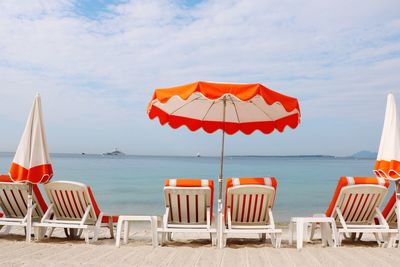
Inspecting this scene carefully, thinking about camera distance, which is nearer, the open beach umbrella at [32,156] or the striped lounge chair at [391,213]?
the open beach umbrella at [32,156]

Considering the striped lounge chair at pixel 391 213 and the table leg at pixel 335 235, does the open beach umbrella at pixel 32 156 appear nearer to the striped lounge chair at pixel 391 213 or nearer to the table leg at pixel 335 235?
the table leg at pixel 335 235

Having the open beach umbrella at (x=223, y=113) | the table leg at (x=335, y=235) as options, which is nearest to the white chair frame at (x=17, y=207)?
the open beach umbrella at (x=223, y=113)

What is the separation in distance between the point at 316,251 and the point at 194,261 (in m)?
1.53

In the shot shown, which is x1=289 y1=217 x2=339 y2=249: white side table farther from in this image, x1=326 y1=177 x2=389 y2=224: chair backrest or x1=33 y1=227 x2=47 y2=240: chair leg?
x1=33 y1=227 x2=47 y2=240: chair leg

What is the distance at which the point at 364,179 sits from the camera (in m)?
5.50

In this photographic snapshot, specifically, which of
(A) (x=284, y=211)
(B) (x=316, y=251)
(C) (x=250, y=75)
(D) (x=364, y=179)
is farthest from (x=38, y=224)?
(A) (x=284, y=211)

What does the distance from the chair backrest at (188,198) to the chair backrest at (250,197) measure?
270mm

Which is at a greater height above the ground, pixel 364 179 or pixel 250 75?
pixel 250 75

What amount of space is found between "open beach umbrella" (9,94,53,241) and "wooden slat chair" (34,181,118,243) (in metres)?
0.19

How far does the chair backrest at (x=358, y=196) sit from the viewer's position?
5.42m

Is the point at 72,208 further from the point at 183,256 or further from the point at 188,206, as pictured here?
the point at 183,256

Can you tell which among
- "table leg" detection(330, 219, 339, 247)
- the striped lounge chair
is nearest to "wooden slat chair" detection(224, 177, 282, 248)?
"table leg" detection(330, 219, 339, 247)

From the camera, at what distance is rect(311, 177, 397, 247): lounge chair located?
5.43m

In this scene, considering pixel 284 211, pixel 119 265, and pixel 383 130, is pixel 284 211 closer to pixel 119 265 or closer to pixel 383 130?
pixel 383 130
